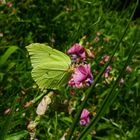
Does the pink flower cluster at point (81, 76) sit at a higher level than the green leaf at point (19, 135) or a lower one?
higher

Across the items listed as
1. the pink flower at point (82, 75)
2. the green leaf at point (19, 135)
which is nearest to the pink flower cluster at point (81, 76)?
the pink flower at point (82, 75)

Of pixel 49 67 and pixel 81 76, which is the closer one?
pixel 81 76

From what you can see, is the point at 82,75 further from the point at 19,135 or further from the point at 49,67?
the point at 19,135

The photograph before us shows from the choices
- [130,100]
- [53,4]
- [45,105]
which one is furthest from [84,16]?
[45,105]

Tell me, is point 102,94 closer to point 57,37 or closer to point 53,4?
point 57,37

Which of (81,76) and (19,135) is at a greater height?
(81,76)

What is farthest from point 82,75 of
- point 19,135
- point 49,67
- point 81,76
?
point 19,135

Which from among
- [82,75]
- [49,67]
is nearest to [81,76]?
[82,75]

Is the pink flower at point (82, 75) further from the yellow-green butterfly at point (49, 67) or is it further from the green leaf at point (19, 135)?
the green leaf at point (19, 135)
